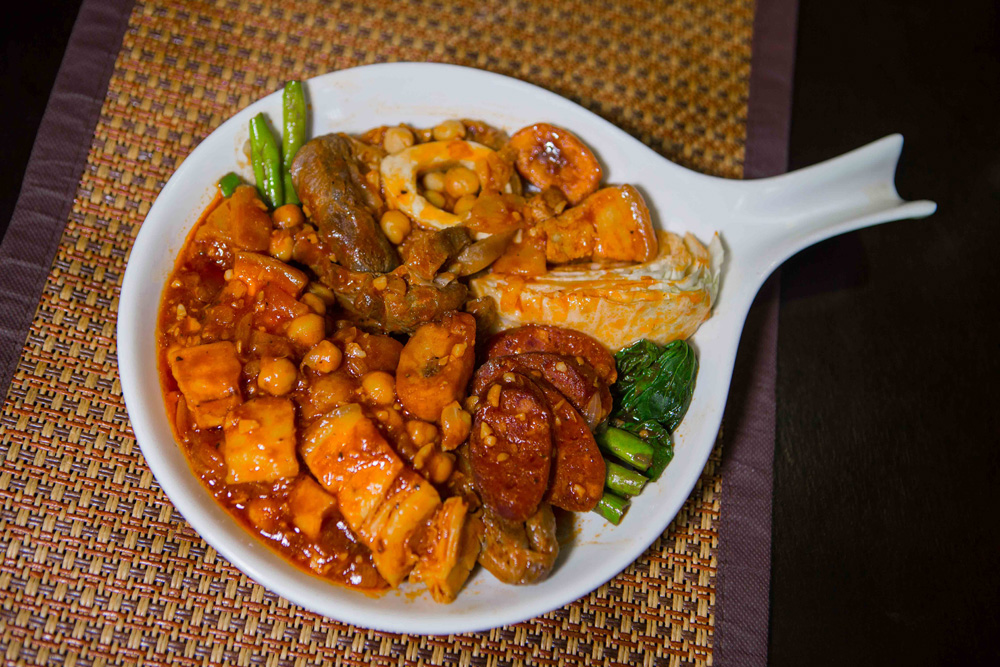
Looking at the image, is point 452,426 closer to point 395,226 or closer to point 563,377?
point 563,377

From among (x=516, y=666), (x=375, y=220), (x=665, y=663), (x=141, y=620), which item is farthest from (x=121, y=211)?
(x=665, y=663)

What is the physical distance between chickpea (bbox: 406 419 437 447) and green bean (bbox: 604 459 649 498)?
73 centimetres

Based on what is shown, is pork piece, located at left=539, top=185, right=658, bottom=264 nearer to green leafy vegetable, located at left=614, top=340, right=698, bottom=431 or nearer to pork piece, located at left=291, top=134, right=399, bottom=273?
green leafy vegetable, located at left=614, top=340, right=698, bottom=431

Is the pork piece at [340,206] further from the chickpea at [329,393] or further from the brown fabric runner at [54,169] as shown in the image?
the brown fabric runner at [54,169]

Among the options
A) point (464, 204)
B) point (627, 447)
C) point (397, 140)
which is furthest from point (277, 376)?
point (627, 447)

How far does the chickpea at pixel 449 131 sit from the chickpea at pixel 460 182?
164 millimetres

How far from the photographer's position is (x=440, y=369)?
8.92 feet

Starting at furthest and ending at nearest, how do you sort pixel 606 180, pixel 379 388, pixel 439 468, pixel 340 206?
pixel 606 180, pixel 340 206, pixel 379 388, pixel 439 468

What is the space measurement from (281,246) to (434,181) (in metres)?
0.78

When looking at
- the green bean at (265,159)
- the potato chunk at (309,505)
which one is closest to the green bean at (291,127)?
the green bean at (265,159)

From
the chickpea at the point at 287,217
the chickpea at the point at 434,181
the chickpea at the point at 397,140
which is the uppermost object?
the chickpea at the point at 397,140

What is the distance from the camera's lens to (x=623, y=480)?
2.84 m

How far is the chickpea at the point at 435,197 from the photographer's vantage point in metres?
3.28

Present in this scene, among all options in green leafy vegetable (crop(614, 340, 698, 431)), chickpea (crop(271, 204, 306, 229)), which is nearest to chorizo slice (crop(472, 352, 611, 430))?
green leafy vegetable (crop(614, 340, 698, 431))
